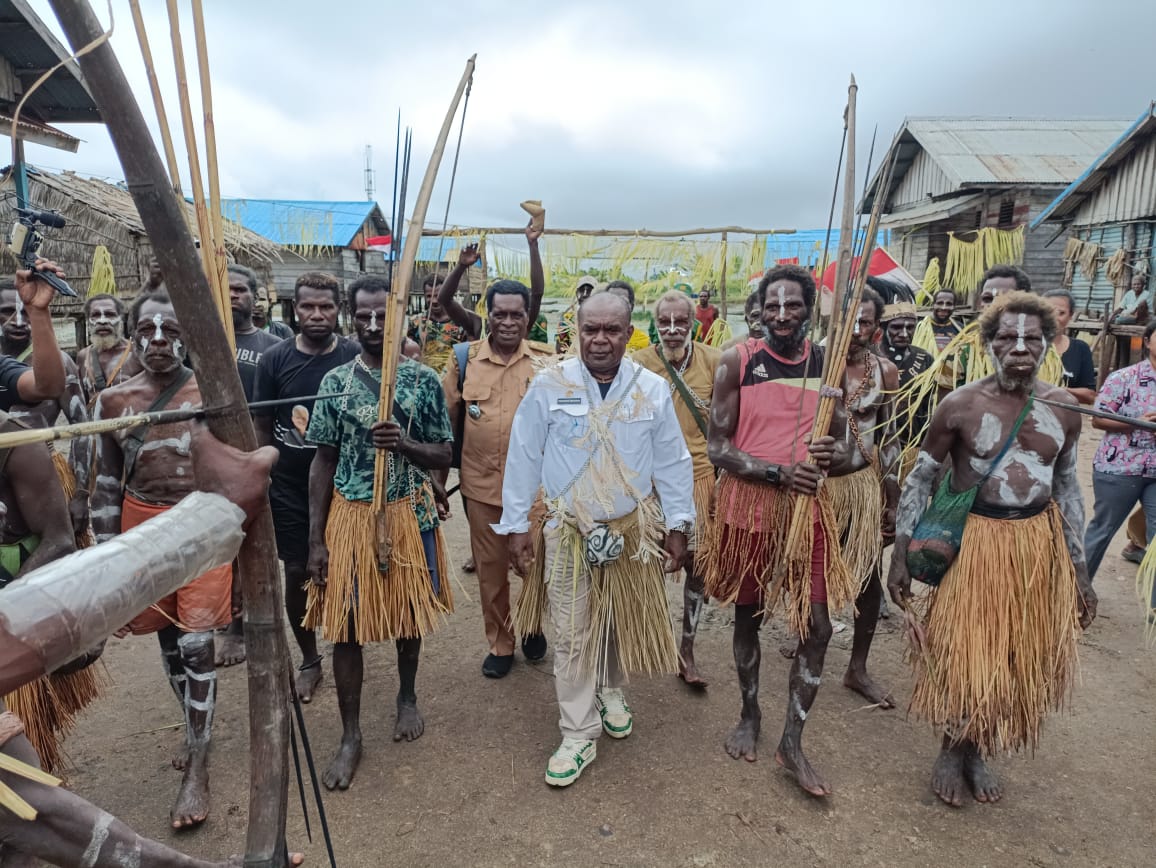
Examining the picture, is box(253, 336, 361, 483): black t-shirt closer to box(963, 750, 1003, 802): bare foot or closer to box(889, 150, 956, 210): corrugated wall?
box(963, 750, 1003, 802): bare foot

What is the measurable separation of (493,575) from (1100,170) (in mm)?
12753

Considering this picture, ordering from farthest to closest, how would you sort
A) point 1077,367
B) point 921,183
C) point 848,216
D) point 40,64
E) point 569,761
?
point 921,183, point 40,64, point 1077,367, point 569,761, point 848,216

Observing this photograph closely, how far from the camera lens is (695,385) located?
13.0 ft

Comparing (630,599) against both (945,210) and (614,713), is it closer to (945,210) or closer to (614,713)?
(614,713)

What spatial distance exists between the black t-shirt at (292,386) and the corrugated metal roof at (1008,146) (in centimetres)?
1351

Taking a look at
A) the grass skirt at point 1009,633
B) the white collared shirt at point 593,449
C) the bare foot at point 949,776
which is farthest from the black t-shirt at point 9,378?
the bare foot at point 949,776

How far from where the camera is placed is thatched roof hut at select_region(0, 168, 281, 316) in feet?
30.6

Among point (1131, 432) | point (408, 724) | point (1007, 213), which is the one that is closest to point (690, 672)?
point (408, 724)

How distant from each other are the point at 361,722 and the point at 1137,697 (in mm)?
3612

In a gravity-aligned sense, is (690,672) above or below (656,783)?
above

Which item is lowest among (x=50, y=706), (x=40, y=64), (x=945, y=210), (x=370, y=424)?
(x=50, y=706)

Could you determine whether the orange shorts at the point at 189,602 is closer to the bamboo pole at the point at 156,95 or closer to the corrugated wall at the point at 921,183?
the bamboo pole at the point at 156,95

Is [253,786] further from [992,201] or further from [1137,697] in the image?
[992,201]

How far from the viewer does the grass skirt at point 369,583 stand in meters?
2.84
